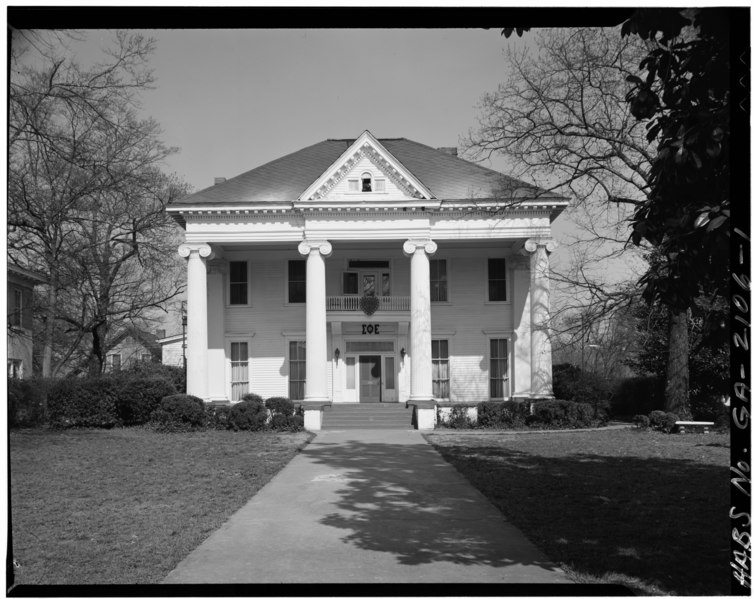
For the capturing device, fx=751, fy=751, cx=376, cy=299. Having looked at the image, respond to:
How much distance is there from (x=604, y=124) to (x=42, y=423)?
60.9 feet

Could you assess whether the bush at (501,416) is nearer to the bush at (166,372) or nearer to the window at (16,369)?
the window at (16,369)

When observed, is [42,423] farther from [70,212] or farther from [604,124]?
[604,124]

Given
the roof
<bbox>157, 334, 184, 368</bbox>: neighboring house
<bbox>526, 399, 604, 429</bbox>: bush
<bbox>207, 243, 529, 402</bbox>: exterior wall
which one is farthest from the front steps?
<bbox>157, 334, 184, 368</bbox>: neighboring house

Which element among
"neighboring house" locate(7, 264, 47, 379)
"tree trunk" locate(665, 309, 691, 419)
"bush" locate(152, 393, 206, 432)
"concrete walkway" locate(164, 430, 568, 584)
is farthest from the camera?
"tree trunk" locate(665, 309, 691, 419)

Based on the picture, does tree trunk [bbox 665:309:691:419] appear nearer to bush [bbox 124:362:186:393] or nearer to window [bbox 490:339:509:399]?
window [bbox 490:339:509:399]

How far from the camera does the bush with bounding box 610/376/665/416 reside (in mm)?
28781

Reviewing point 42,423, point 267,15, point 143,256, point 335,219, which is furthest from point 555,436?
point 143,256

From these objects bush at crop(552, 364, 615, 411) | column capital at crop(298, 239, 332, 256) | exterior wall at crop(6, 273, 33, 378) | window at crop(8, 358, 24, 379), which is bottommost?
bush at crop(552, 364, 615, 411)

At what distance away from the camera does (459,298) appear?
2819 centimetres

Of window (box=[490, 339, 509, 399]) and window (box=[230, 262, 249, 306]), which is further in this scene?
window (box=[230, 262, 249, 306])

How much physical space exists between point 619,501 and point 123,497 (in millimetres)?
7169

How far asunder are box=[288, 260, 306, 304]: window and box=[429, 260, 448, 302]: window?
4.82 metres

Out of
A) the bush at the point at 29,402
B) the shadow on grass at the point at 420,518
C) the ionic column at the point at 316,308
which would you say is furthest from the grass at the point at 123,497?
the ionic column at the point at 316,308

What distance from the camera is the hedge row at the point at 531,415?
23594mm
